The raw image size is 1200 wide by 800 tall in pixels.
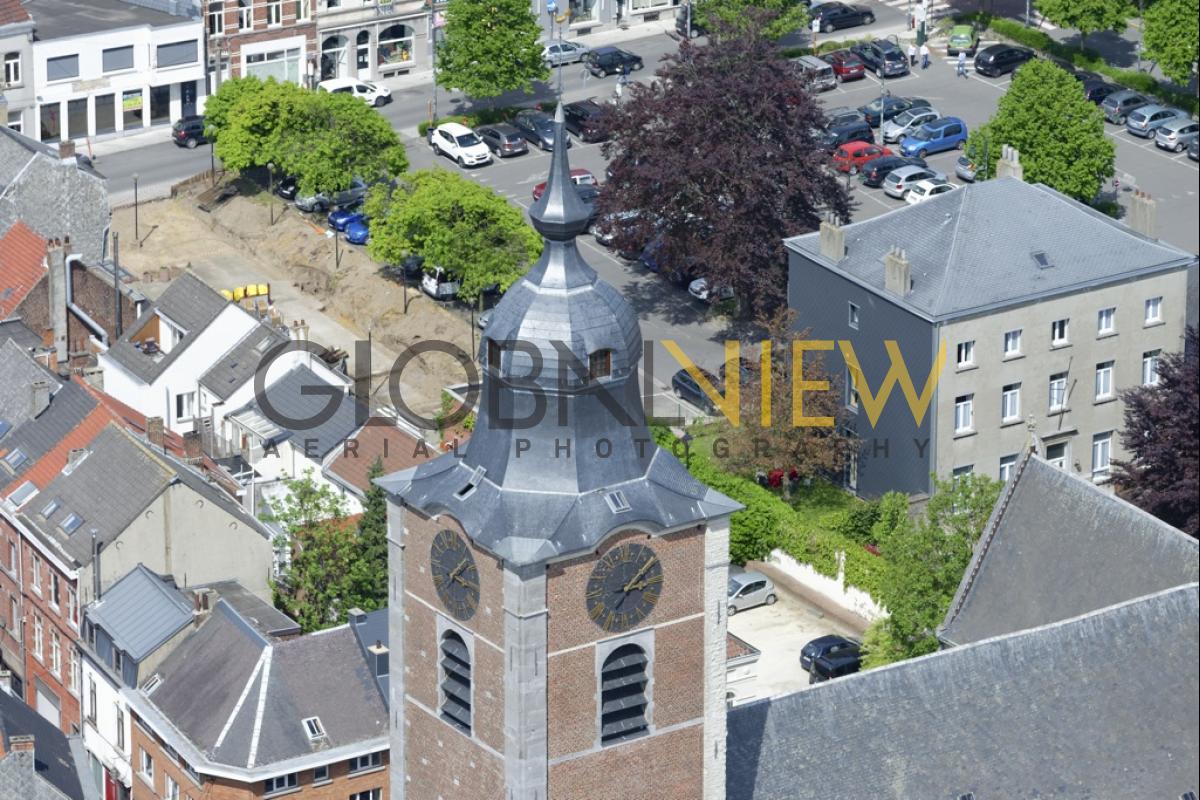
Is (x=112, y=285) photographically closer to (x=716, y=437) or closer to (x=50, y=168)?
(x=50, y=168)

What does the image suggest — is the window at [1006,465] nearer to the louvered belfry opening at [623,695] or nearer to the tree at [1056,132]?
the tree at [1056,132]

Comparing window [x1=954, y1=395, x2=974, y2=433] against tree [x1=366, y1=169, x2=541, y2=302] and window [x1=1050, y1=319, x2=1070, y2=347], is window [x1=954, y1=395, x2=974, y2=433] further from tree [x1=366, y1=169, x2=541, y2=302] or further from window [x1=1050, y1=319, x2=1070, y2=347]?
tree [x1=366, y1=169, x2=541, y2=302]

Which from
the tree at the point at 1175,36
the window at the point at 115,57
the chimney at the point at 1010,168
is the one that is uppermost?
the chimney at the point at 1010,168

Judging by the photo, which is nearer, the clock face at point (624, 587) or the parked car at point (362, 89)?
the clock face at point (624, 587)

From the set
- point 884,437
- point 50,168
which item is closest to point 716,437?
point 884,437

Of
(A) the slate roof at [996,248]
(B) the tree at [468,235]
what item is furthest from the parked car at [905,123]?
(A) the slate roof at [996,248]

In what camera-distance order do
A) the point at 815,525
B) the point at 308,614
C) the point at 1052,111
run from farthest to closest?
1. the point at 1052,111
2. the point at 815,525
3. the point at 308,614
